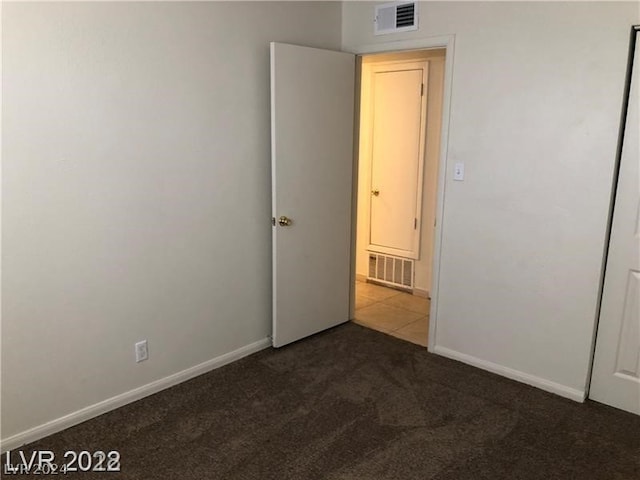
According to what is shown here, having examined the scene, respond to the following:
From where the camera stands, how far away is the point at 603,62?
2.48 metres

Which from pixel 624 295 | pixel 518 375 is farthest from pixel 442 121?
pixel 518 375

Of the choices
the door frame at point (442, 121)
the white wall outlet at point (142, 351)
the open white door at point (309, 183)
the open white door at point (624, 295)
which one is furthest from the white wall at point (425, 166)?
the white wall outlet at point (142, 351)

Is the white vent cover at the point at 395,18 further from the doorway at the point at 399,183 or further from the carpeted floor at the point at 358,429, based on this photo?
the carpeted floor at the point at 358,429

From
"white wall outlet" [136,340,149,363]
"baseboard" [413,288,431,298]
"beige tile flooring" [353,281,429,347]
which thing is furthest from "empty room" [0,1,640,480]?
"baseboard" [413,288,431,298]

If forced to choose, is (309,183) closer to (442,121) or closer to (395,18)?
(442,121)

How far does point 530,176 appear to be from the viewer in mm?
2809

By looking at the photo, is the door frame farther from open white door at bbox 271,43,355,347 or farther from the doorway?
the doorway

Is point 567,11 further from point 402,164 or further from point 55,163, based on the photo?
point 55,163

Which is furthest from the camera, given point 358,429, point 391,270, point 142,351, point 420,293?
point 391,270

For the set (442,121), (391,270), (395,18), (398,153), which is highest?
(395,18)

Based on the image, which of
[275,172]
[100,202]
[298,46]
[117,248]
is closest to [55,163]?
[100,202]

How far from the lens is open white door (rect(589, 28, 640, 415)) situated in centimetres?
249

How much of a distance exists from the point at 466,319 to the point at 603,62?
1.63 meters

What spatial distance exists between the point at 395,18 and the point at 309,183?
1184mm
